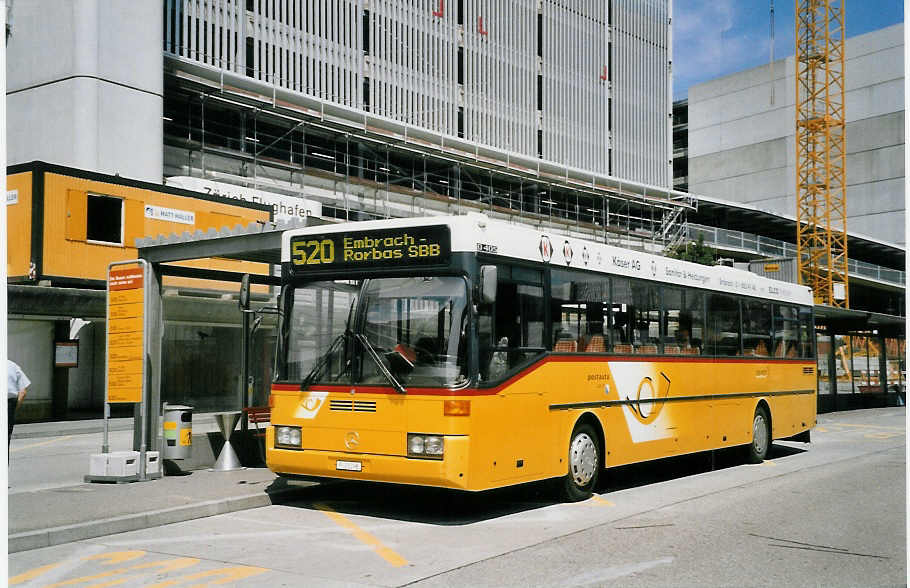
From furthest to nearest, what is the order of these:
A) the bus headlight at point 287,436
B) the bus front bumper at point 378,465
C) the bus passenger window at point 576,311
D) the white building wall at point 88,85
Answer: the white building wall at point 88,85
the bus passenger window at point 576,311
the bus headlight at point 287,436
the bus front bumper at point 378,465

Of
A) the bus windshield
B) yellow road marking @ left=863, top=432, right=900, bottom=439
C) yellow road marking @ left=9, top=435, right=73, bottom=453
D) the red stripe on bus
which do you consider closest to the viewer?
the red stripe on bus

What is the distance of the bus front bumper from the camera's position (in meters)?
9.40

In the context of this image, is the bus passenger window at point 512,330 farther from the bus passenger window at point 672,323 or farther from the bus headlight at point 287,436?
the bus passenger window at point 672,323

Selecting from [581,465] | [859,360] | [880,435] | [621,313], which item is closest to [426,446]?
[581,465]

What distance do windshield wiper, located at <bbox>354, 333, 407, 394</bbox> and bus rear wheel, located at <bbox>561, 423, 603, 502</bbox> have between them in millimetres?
2515

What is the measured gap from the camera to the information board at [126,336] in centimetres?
1229

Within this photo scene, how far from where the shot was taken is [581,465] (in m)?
11.3

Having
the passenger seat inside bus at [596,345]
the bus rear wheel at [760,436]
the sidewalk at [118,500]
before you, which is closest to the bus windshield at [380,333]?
the sidewalk at [118,500]

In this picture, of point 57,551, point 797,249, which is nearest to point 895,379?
point 797,249

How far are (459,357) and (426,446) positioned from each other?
93cm

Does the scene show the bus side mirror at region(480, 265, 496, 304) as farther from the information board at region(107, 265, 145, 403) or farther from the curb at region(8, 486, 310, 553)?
the information board at region(107, 265, 145, 403)

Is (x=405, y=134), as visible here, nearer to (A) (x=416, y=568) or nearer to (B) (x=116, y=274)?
(B) (x=116, y=274)

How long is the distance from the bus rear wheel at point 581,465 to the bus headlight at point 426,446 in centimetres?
221

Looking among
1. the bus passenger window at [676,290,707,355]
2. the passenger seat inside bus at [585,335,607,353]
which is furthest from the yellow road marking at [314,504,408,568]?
the bus passenger window at [676,290,707,355]
